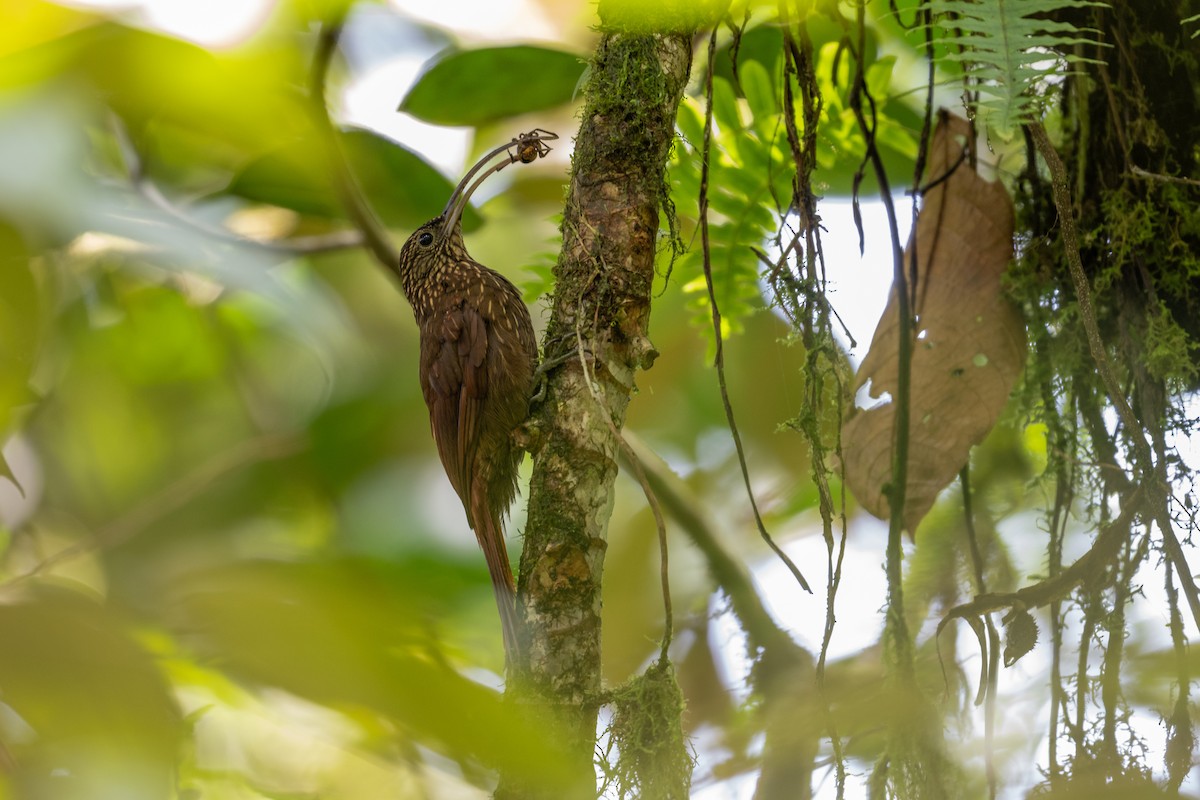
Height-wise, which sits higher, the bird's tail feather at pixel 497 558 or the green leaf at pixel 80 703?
the bird's tail feather at pixel 497 558

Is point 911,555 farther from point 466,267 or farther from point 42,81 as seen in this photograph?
point 42,81

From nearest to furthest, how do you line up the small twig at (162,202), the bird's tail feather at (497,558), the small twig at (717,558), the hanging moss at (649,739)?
the small twig at (162,202)
the hanging moss at (649,739)
the bird's tail feather at (497,558)
the small twig at (717,558)

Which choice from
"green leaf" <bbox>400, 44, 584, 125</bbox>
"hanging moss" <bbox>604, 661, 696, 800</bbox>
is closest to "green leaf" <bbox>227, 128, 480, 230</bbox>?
"green leaf" <bbox>400, 44, 584, 125</bbox>

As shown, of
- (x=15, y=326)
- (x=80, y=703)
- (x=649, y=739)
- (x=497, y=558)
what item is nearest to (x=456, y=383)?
(x=497, y=558)

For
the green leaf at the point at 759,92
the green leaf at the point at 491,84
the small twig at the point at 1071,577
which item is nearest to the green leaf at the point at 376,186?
the green leaf at the point at 491,84

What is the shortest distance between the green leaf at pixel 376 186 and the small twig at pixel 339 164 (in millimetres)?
41

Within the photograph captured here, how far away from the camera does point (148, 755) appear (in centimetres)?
37

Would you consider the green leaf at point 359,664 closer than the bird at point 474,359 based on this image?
Yes

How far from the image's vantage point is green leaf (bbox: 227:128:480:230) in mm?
2271

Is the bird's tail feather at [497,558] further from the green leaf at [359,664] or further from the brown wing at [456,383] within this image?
the green leaf at [359,664]

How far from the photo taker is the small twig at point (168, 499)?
620mm

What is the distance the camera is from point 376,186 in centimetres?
272

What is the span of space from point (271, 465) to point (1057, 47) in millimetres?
1677

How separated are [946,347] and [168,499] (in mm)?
1542
